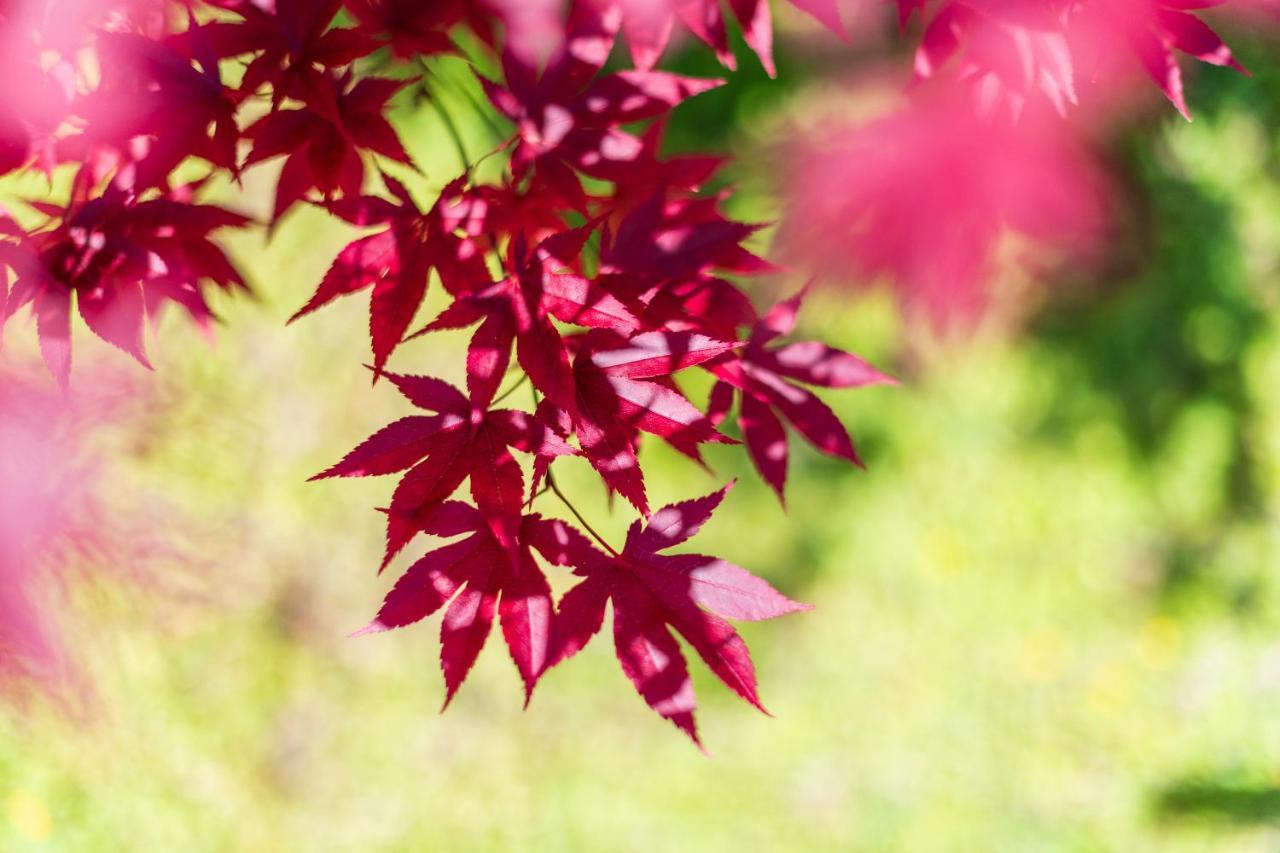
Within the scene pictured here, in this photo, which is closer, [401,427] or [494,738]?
[401,427]

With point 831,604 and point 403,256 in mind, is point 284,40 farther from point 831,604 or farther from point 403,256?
point 831,604

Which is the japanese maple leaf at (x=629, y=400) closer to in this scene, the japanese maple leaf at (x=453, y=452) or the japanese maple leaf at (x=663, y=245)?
the japanese maple leaf at (x=453, y=452)

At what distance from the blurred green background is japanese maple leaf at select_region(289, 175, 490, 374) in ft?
4.96

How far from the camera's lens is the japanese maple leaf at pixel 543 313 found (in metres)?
0.92

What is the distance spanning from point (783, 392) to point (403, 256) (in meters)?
0.54

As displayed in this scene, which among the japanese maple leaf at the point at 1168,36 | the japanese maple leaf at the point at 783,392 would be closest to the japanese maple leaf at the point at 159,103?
the japanese maple leaf at the point at 783,392

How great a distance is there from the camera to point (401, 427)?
0.95 m

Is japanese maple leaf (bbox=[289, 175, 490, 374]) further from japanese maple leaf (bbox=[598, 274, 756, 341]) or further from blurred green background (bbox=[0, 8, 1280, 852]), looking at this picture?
blurred green background (bbox=[0, 8, 1280, 852])

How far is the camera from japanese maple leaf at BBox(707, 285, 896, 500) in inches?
49.8

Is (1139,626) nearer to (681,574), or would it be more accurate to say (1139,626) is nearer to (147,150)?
(681,574)

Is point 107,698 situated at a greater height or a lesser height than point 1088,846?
greater

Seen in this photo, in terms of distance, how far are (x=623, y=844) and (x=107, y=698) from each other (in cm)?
126

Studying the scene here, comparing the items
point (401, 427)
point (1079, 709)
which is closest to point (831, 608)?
point (1079, 709)

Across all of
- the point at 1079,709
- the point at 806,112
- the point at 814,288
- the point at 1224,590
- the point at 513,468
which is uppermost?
the point at 513,468
